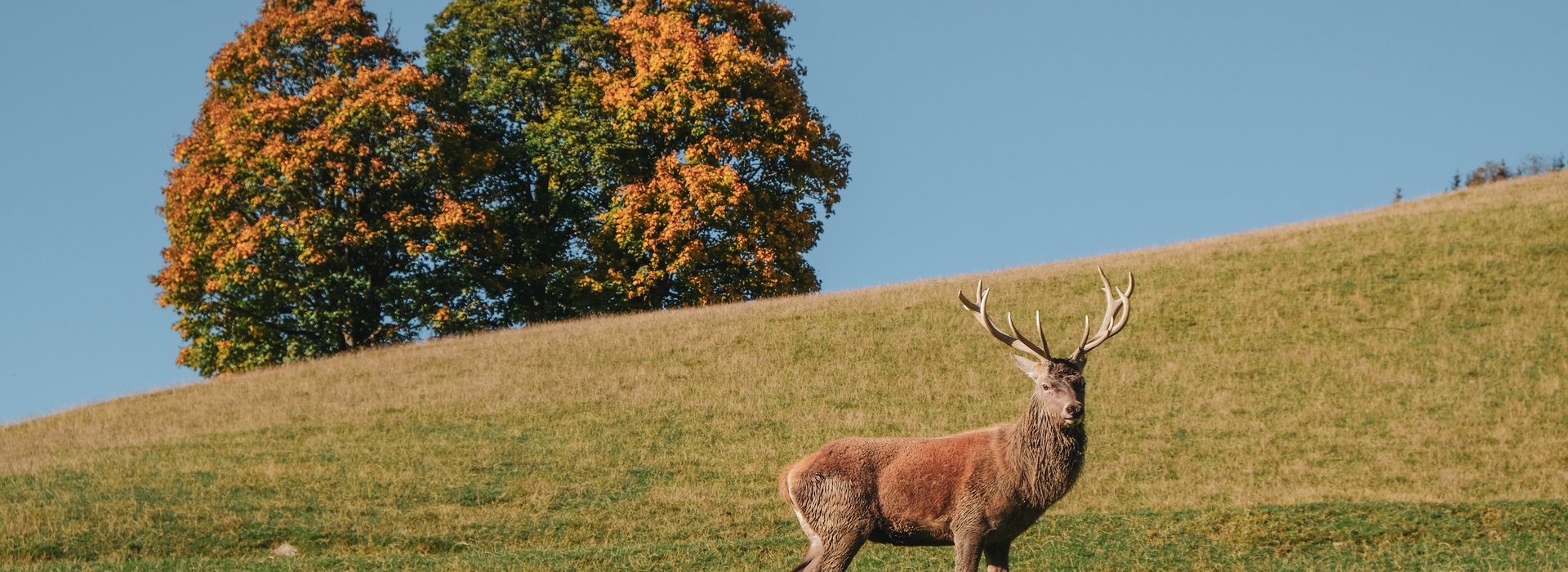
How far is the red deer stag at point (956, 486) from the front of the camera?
442 inches

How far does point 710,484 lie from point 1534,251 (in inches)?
913

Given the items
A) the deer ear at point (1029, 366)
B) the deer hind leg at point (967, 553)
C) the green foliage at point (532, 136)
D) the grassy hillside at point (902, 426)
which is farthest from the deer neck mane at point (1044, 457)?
the green foliage at point (532, 136)

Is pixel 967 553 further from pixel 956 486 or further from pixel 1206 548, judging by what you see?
pixel 1206 548

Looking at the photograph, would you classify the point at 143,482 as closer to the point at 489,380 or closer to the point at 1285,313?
the point at 489,380

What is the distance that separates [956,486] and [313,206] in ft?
106

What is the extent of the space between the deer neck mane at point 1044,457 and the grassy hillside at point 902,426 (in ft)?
15.5

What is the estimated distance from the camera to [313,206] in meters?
39.8

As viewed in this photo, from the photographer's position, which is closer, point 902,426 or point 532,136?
point 902,426

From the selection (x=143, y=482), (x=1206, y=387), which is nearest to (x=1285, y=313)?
(x=1206, y=387)

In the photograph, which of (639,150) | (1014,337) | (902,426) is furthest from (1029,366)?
(639,150)

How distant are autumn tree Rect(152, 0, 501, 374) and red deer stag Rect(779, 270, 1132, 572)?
97.1 ft

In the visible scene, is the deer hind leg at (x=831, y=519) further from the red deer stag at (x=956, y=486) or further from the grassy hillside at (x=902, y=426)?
the grassy hillside at (x=902, y=426)

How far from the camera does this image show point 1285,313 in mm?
33094

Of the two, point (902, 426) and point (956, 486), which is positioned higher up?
point (902, 426)
